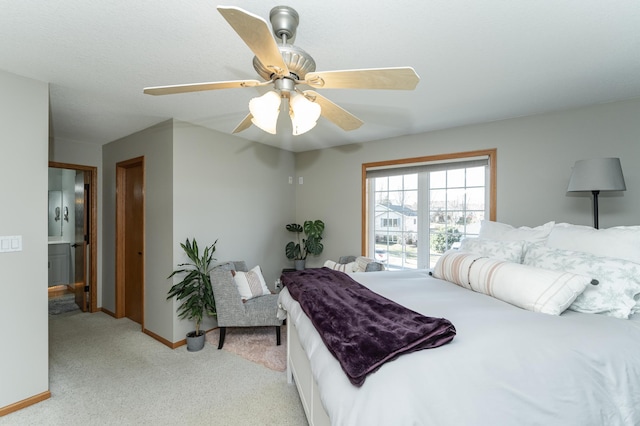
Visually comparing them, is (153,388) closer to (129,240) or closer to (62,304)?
(129,240)

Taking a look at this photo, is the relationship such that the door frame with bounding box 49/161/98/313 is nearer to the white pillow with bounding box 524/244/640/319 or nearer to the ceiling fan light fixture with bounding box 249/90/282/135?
the ceiling fan light fixture with bounding box 249/90/282/135

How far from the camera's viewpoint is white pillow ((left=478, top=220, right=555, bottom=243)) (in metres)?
2.29

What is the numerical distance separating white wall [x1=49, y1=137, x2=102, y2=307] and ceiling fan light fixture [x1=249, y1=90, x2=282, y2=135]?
3875mm

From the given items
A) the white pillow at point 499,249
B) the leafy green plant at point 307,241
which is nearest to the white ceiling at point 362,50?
the white pillow at point 499,249

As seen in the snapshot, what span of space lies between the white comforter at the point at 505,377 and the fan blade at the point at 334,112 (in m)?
1.21

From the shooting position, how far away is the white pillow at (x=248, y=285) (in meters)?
3.27

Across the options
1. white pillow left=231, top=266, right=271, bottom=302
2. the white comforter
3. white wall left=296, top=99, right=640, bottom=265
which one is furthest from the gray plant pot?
white wall left=296, top=99, right=640, bottom=265

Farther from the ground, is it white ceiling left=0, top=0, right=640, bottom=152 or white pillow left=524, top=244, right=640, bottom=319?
white ceiling left=0, top=0, right=640, bottom=152

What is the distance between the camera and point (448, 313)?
1.51 metres

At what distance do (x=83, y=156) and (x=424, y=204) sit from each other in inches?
185

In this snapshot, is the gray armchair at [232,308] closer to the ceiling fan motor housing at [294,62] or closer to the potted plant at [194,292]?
the potted plant at [194,292]

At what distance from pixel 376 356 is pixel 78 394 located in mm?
2619

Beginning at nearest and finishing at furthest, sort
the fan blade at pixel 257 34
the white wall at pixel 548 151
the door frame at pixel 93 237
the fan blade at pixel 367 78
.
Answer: the fan blade at pixel 257 34 < the fan blade at pixel 367 78 < the white wall at pixel 548 151 < the door frame at pixel 93 237

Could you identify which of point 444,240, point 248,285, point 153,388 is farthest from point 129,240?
point 444,240
